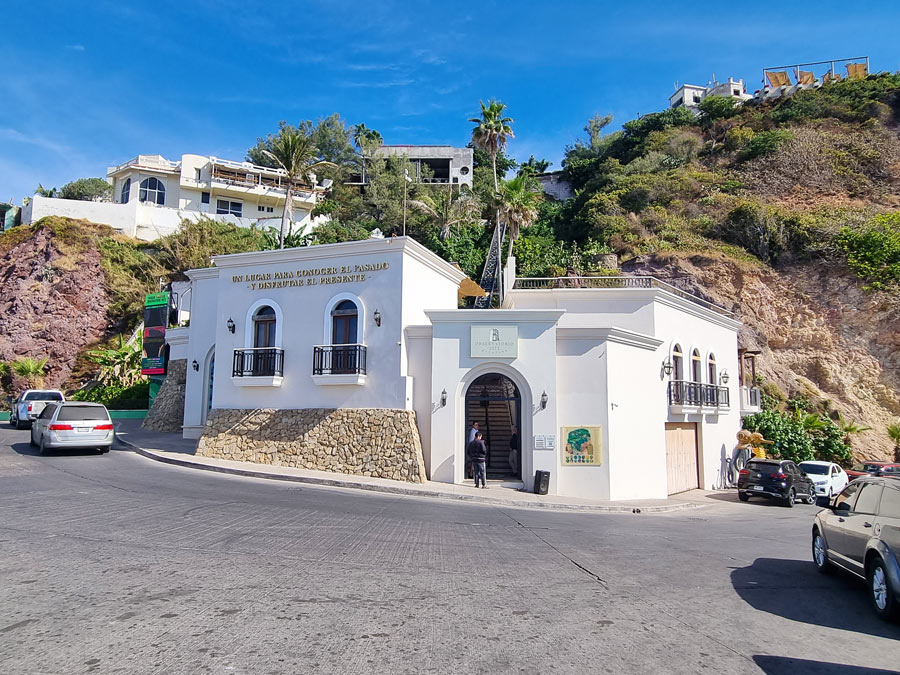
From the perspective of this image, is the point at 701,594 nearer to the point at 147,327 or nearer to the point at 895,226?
the point at 147,327

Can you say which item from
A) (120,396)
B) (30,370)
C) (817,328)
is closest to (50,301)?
(30,370)

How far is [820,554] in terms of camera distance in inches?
345

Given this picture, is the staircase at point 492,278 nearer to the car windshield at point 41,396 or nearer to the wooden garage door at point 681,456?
the wooden garage door at point 681,456

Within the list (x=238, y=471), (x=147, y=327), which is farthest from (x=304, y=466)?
(x=147, y=327)

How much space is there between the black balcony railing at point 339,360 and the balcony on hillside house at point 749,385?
62.5ft

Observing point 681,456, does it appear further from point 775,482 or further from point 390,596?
point 390,596

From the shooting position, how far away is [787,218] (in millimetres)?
37781

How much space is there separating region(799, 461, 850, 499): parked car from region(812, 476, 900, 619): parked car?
16.4m

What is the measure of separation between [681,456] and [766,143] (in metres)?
34.9

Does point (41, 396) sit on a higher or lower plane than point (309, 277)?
lower

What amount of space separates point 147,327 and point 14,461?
654 inches

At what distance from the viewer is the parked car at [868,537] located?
6510 mm

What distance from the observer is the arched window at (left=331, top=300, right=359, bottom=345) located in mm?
19219

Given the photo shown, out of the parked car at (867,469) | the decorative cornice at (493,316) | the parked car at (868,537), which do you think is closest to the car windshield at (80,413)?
the decorative cornice at (493,316)
